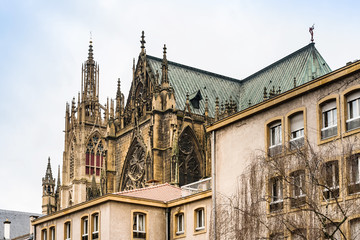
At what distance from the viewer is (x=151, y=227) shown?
4000 cm

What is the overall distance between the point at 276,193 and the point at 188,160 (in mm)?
33545

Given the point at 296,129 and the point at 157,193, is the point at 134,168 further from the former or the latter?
the point at 296,129

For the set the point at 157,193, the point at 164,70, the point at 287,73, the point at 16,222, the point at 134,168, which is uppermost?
the point at 287,73

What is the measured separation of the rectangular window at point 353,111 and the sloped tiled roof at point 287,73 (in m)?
32.8

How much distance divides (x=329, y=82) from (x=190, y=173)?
1345 inches

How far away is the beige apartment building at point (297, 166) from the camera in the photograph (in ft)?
75.4

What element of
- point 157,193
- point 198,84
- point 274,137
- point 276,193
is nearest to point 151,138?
point 198,84

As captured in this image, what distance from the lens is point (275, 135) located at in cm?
2973

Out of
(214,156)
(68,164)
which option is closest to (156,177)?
(214,156)

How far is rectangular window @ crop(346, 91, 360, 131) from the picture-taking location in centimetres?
2544

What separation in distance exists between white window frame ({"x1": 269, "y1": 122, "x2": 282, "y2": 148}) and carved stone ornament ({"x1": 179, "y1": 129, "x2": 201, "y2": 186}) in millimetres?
29535

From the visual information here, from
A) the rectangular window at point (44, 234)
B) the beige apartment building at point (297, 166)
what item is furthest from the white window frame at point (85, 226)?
the beige apartment building at point (297, 166)

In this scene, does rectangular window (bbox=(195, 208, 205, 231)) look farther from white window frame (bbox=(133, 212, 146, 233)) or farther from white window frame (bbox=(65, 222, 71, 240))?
white window frame (bbox=(65, 222, 71, 240))

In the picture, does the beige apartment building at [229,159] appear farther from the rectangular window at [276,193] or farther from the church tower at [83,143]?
the church tower at [83,143]
